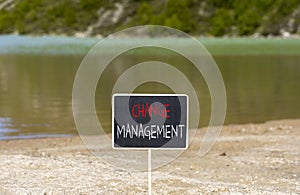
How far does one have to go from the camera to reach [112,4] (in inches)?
7623

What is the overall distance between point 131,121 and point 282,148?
8023 mm

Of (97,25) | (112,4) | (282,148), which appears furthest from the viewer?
(112,4)

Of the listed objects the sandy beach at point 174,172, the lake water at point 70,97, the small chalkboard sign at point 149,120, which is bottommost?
the sandy beach at point 174,172

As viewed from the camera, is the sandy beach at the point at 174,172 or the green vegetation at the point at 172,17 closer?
the sandy beach at the point at 174,172

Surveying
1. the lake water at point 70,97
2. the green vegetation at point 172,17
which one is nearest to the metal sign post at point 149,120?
the lake water at point 70,97

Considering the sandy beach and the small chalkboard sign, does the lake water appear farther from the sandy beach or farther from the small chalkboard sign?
the small chalkboard sign

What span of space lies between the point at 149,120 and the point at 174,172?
174 inches

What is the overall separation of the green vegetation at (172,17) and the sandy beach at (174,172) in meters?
143

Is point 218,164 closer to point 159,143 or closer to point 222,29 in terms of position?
point 159,143

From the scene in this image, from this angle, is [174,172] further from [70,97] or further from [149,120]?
[70,97]

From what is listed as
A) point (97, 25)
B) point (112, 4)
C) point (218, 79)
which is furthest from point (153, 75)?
point (112, 4)

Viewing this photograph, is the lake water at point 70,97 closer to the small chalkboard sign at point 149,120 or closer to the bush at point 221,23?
the small chalkboard sign at point 149,120

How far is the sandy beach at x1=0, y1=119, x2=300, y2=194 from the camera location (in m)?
10.9

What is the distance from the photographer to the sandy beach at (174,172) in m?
10.9
